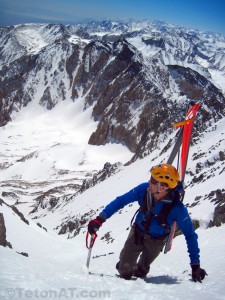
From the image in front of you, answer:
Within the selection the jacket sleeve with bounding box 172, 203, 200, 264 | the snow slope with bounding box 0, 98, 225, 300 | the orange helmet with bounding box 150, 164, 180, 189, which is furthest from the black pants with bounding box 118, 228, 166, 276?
the orange helmet with bounding box 150, 164, 180, 189

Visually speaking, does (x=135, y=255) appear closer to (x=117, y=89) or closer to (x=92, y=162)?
(x=92, y=162)

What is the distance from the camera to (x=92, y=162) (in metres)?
90.1

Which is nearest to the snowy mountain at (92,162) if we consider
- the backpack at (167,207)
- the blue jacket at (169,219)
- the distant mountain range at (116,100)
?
the distant mountain range at (116,100)

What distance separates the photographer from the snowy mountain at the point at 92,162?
7.57 metres

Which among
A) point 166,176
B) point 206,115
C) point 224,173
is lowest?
point 206,115

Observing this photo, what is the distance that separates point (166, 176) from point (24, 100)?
176469 millimetres

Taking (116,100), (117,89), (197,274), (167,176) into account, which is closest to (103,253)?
(197,274)

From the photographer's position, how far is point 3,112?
170375 mm

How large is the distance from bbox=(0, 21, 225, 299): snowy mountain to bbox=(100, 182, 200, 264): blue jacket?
774mm

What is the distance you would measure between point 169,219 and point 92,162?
83.4 metres

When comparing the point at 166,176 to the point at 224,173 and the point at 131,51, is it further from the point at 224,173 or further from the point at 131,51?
the point at 131,51

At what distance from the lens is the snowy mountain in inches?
298

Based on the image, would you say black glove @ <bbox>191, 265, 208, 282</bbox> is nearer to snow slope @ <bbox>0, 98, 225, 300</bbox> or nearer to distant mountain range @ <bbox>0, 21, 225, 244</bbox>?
snow slope @ <bbox>0, 98, 225, 300</bbox>

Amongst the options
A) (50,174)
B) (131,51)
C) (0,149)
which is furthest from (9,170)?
(131,51)
